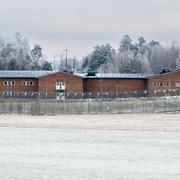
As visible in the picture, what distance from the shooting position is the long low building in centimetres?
7888

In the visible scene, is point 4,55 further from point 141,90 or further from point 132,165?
point 132,165

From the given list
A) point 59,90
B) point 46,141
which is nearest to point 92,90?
point 59,90

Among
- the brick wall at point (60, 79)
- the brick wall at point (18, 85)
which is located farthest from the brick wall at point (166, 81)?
the brick wall at point (18, 85)

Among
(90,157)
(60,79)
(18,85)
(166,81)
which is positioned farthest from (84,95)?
(90,157)

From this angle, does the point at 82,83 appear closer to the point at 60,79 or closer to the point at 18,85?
the point at 60,79

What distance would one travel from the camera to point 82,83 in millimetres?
79688

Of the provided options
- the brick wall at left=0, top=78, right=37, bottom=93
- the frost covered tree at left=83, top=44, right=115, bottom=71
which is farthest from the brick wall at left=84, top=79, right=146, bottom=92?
the frost covered tree at left=83, top=44, right=115, bottom=71

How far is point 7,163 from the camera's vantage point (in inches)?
568

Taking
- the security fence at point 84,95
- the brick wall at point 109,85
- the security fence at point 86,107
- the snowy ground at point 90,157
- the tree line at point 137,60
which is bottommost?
the snowy ground at point 90,157

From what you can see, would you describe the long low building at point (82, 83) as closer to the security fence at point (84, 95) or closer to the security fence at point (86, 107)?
the security fence at point (84, 95)

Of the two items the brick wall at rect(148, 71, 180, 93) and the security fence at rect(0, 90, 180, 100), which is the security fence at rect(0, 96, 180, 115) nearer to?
the security fence at rect(0, 90, 180, 100)

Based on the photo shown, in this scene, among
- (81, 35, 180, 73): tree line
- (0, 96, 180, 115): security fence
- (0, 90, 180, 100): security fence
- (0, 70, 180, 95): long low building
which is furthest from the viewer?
(81, 35, 180, 73): tree line

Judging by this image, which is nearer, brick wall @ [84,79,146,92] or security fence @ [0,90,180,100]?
security fence @ [0,90,180,100]

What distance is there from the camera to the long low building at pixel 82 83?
78875mm
